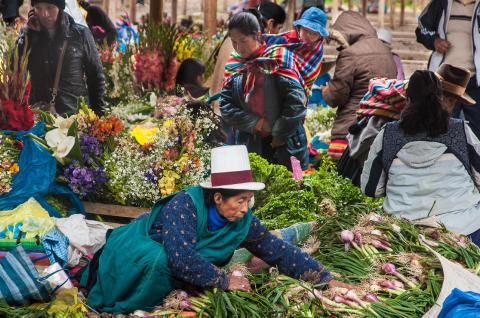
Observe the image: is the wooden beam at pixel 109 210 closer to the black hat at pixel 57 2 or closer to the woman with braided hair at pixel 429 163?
the black hat at pixel 57 2

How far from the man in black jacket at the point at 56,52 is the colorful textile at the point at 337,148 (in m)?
2.25

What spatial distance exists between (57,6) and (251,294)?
3355 mm

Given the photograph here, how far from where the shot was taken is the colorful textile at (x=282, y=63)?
6805mm

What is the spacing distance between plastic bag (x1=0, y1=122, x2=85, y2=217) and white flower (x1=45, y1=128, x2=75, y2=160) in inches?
2.2

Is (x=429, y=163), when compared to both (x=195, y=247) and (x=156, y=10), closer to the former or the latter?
(x=195, y=247)

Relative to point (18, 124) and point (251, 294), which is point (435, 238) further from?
point (18, 124)

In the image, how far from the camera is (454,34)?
809cm

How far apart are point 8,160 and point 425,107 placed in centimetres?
259

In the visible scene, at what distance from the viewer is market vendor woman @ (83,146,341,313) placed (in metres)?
4.15

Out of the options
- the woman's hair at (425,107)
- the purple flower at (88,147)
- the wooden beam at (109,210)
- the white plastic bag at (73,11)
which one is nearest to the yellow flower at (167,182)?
the wooden beam at (109,210)

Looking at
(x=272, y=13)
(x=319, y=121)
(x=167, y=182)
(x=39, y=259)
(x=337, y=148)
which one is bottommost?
(x=319, y=121)

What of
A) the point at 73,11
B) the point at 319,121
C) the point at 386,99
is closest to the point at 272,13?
the point at 319,121

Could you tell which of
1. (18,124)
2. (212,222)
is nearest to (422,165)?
(212,222)

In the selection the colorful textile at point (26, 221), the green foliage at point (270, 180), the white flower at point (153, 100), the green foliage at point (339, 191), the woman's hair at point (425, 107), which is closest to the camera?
the colorful textile at point (26, 221)
